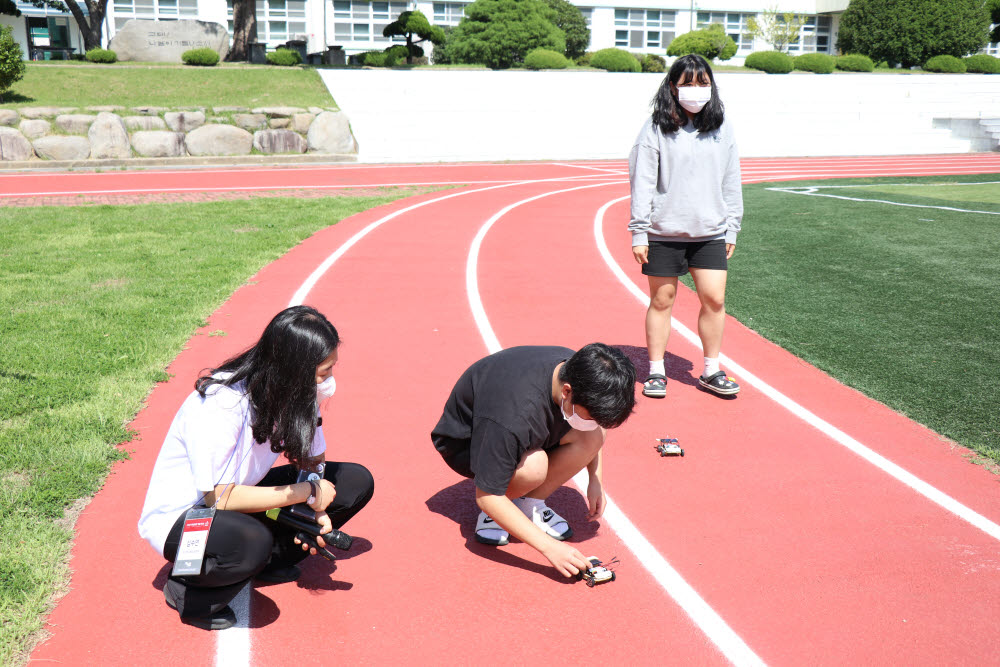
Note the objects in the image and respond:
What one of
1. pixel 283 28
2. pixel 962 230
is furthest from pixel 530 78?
pixel 283 28

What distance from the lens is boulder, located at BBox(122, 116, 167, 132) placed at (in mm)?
21672

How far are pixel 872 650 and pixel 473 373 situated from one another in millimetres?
1899

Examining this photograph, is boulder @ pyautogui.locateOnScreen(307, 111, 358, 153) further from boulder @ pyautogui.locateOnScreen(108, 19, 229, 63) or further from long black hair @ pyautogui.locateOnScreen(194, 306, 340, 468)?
long black hair @ pyautogui.locateOnScreen(194, 306, 340, 468)

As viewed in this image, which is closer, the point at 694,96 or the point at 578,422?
the point at 578,422

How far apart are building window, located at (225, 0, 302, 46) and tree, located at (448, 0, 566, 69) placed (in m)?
16.3

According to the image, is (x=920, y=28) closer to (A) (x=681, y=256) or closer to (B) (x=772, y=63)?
(B) (x=772, y=63)

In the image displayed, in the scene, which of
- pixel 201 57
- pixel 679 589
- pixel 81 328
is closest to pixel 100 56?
pixel 201 57

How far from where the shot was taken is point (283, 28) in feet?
166

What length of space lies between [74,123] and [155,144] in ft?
6.85

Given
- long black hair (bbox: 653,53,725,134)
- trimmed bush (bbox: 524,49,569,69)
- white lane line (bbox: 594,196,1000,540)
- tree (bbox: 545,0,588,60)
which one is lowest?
white lane line (bbox: 594,196,1000,540)

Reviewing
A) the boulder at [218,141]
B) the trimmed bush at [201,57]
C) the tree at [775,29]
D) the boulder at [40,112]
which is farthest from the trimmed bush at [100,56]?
the tree at [775,29]

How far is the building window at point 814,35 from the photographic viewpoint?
5650 centimetres

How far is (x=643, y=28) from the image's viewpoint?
55.2m

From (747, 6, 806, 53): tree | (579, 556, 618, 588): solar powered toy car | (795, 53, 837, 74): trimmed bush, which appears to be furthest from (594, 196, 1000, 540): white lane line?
(747, 6, 806, 53): tree
